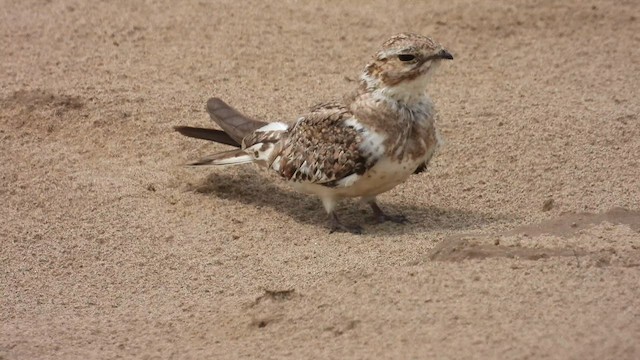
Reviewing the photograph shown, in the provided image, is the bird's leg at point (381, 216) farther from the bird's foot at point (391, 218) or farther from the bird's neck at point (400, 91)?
the bird's neck at point (400, 91)

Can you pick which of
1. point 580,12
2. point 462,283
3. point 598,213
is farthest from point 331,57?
point 462,283

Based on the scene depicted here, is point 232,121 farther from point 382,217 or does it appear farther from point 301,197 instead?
point 382,217

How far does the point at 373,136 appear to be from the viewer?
7246 millimetres

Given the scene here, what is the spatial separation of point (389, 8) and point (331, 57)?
4.16 feet

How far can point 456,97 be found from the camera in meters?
9.33

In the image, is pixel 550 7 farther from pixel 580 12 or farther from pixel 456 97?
pixel 456 97

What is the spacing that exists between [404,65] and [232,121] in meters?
1.50

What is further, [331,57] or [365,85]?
[331,57]

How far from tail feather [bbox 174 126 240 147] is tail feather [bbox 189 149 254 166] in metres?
0.07

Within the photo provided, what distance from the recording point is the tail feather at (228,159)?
809 cm

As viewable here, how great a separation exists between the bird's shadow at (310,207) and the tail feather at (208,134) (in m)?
0.30

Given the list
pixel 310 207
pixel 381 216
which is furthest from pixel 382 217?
pixel 310 207

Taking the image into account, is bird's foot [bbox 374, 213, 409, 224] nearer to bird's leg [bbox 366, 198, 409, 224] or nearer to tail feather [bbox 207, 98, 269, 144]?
bird's leg [bbox 366, 198, 409, 224]

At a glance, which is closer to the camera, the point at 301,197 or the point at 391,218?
the point at 391,218
